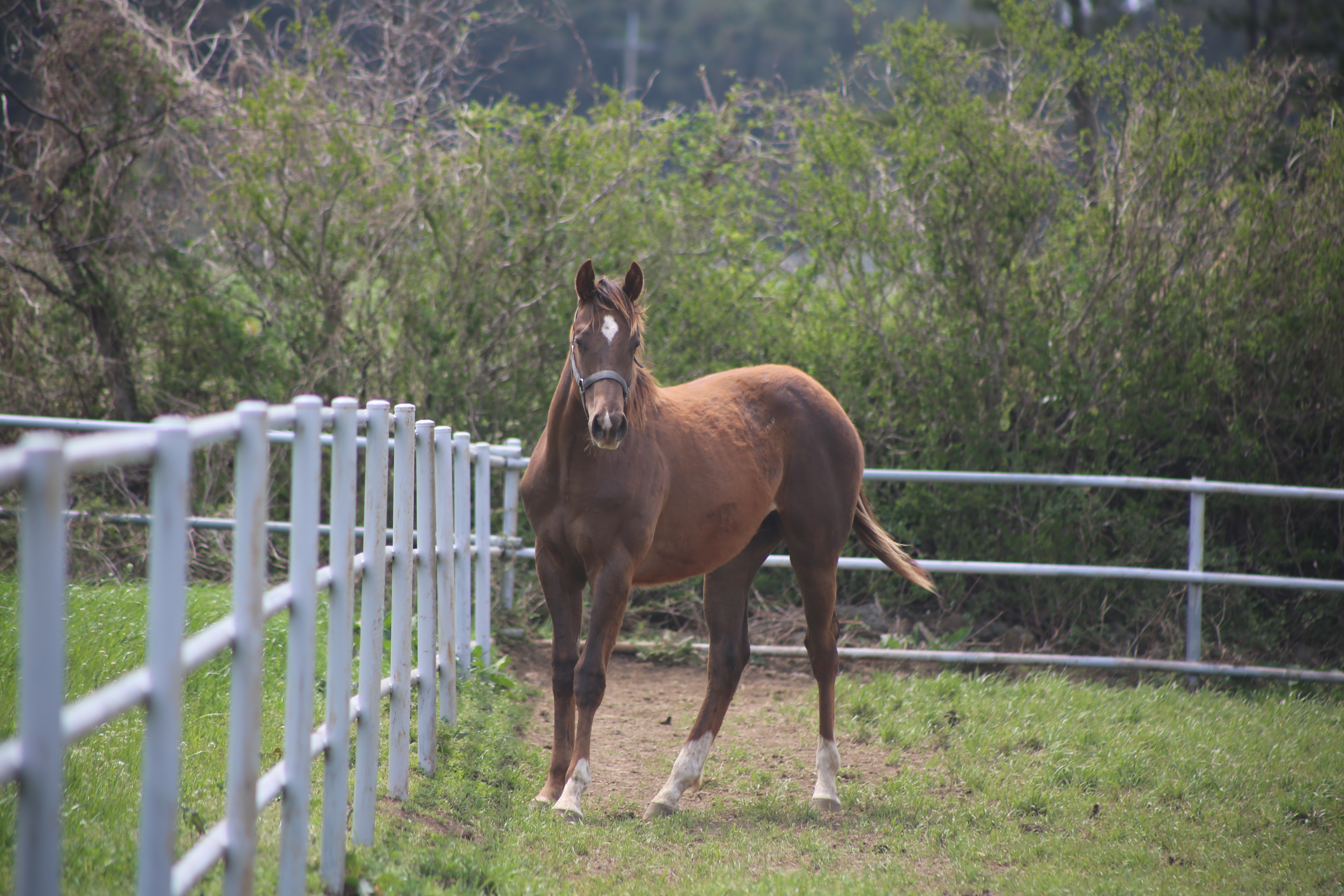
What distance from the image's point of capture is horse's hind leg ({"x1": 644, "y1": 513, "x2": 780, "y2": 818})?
4.14m

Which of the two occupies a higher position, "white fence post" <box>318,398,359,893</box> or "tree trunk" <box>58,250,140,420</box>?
"tree trunk" <box>58,250,140,420</box>

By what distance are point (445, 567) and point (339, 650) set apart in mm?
1539

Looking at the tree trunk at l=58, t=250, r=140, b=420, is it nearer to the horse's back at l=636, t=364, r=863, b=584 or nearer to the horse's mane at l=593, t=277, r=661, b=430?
the horse's back at l=636, t=364, r=863, b=584

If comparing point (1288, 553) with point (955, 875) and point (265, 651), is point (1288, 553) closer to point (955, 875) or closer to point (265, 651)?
point (955, 875)

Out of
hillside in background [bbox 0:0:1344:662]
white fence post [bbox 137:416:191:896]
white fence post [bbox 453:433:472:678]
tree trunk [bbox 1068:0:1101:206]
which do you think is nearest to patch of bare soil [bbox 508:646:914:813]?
white fence post [bbox 453:433:472:678]

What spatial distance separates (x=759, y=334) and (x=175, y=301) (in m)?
4.51

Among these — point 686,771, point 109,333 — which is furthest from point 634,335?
point 109,333

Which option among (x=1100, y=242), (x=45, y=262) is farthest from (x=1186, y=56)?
(x=45, y=262)

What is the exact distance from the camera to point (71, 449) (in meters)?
1.38

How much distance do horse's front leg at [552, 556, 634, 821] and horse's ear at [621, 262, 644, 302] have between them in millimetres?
1086

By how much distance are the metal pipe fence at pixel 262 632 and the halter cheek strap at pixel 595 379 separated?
59 centimetres

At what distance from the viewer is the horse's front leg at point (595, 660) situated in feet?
12.6

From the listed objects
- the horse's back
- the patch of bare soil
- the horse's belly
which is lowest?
the patch of bare soil

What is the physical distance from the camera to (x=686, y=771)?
163 inches
